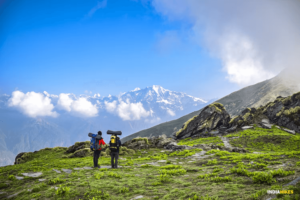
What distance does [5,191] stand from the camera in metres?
10.8

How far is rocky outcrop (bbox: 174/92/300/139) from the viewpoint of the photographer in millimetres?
52000

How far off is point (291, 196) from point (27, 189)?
14949 mm

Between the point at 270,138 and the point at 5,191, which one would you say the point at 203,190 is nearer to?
the point at 5,191

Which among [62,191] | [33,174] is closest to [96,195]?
[62,191]

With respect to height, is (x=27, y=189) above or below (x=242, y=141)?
above

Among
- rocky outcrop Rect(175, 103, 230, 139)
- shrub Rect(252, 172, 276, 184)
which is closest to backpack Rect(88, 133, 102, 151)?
shrub Rect(252, 172, 276, 184)

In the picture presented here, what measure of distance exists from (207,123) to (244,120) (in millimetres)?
14058

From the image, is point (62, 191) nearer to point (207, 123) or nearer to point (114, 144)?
point (114, 144)

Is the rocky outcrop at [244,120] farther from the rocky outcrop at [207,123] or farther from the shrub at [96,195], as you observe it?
the shrub at [96,195]

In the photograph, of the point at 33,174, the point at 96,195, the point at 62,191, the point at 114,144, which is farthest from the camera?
the point at 114,144

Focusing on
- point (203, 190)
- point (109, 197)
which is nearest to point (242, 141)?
point (203, 190)

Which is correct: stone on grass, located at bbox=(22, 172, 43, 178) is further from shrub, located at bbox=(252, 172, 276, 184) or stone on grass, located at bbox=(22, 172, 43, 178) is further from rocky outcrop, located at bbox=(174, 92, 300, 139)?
rocky outcrop, located at bbox=(174, 92, 300, 139)

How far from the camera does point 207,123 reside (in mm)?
58125

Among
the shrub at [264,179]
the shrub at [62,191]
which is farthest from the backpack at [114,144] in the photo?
the shrub at [264,179]
